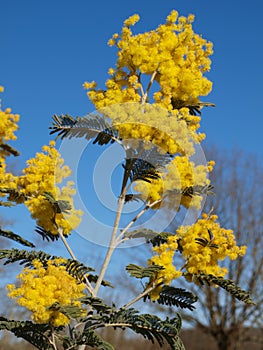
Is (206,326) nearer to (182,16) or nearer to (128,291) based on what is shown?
(128,291)

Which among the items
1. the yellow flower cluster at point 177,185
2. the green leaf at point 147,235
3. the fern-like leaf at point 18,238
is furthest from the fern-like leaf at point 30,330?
the yellow flower cluster at point 177,185

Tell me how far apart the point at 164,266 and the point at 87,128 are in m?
1.07

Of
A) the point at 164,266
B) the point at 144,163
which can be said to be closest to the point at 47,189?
the point at 144,163

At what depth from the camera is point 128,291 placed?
525 inches

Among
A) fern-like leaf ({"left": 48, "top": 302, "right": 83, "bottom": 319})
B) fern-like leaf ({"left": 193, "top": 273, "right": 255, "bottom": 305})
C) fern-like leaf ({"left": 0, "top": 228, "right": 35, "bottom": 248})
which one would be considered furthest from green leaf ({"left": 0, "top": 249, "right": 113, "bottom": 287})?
fern-like leaf ({"left": 193, "top": 273, "right": 255, "bottom": 305})

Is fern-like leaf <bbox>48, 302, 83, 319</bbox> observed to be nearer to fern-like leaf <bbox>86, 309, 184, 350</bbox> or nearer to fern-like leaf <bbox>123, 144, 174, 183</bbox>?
fern-like leaf <bbox>86, 309, 184, 350</bbox>

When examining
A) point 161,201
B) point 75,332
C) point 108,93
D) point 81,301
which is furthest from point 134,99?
point 75,332

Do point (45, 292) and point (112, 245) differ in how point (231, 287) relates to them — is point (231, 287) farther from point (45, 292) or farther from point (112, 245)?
point (45, 292)

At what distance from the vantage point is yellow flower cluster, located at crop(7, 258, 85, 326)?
2.22 m

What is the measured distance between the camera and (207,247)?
2611 mm

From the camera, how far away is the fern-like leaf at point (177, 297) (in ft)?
8.50

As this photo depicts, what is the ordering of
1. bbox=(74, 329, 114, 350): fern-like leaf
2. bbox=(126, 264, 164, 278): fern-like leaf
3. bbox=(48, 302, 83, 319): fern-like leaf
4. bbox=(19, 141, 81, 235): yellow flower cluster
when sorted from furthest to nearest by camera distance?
bbox=(19, 141, 81, 235): yellow flower cluster → bbox=(126, 264, 164, 278): fern-like leaf → bbox=(74, 329, 114, 350): fern-like leaf → bbox=(48, 302, 83, 319): fern-like leaf

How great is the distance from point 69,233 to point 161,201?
698 millimetres

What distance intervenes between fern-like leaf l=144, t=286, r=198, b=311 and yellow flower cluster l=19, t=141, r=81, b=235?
77 cm
